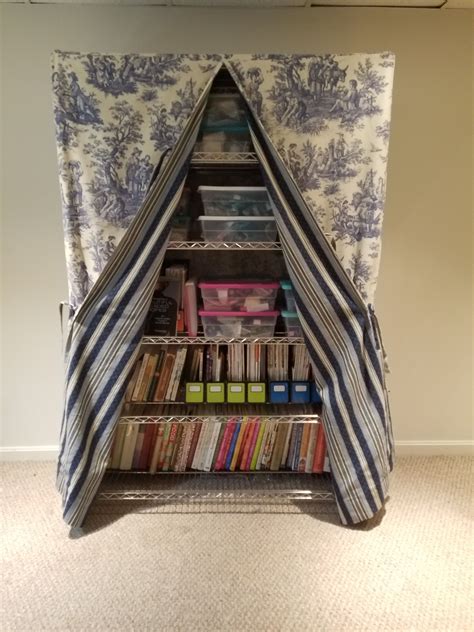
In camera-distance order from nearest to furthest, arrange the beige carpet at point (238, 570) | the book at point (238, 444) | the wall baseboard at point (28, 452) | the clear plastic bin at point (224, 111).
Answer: the beige carpet at point (238, 570) < the clear plastic bin at point (224, 111) < the book at point (238, 444) < the wall baseboard at point (28, 452)

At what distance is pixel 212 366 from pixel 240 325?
0.68 feet

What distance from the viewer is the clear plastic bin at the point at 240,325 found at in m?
1.62

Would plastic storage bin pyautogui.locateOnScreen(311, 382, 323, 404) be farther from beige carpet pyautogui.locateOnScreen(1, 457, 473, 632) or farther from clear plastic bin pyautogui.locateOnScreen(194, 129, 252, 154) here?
clear plastic bin pyautogui.locateOnScreen(194, 129, 252, 154)

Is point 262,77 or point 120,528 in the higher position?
point 262,77

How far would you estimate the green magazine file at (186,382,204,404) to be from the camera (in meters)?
1.69

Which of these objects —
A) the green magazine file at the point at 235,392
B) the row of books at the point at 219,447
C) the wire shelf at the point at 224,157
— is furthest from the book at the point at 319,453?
the wire shelf at the point at 224,157

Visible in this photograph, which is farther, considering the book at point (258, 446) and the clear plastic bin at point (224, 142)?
the book at point (258, 446)

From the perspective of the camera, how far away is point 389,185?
5.94 ft

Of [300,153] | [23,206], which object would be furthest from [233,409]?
[23,206]

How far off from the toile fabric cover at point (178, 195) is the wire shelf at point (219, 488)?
0.21 metres

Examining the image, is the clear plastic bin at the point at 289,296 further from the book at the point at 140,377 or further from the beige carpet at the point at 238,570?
A: the beige carpet at the point at 238,570

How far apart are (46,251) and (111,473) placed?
95cm

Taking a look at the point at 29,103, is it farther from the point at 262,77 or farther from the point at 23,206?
the point at 262,77

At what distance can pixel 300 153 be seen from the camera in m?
1.51
